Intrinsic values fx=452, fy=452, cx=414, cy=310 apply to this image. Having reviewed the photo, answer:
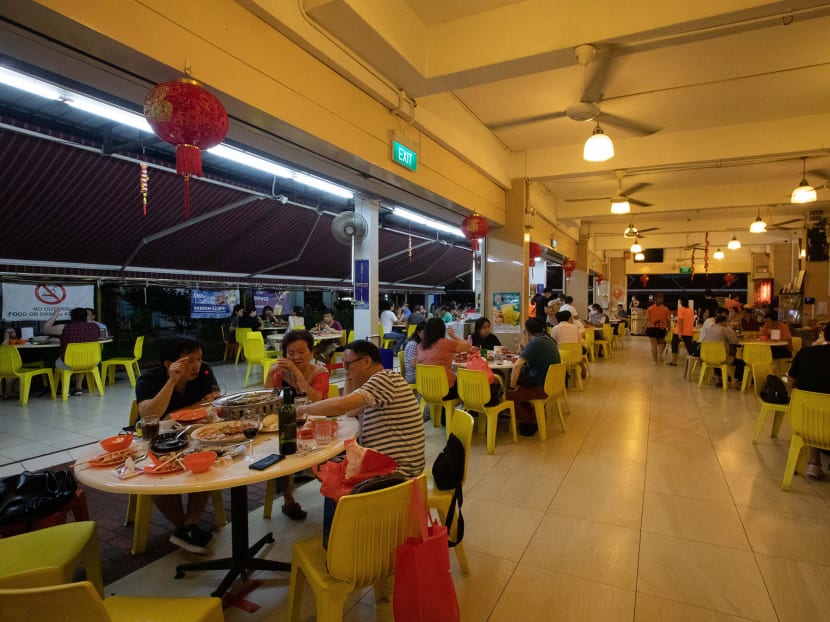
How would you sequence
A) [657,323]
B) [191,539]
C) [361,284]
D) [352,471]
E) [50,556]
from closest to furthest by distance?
[50,556] → [352,471] → [191,539] → [361,284] → [657,323]

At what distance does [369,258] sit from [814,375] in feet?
15.5

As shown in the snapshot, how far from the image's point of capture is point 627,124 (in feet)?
20.1

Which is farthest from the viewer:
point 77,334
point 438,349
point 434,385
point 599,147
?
point 77,334

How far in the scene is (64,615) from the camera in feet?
3.93

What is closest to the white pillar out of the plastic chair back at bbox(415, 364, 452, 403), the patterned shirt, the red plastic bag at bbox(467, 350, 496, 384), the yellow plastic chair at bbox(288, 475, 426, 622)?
the plastic chair back at bbox(415, 364, 452, 403)

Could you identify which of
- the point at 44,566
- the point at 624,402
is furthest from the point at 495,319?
the point at 44,566

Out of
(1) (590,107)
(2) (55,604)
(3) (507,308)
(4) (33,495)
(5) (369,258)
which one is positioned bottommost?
(4) (33,495)

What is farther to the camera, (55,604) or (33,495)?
(33,495)

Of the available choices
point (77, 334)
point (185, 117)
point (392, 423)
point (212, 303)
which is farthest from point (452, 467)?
point (212, 303)

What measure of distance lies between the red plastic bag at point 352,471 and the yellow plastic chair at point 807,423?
3443mm

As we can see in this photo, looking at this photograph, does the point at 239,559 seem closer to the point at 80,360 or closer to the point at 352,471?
the point at 352,471

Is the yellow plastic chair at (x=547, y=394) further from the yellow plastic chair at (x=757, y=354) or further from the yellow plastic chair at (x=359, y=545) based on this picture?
the yellow plastic chair at (x=757, y=354)

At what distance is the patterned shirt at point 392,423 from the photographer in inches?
94.7

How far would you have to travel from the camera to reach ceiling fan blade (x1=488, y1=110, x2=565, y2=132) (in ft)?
19.5
